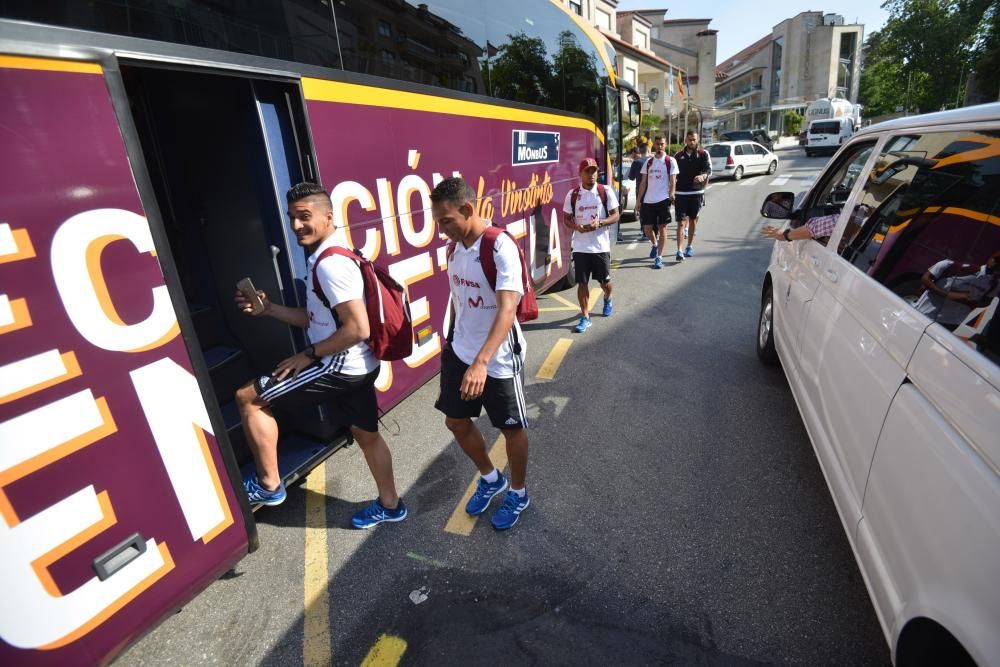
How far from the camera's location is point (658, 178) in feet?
24.9

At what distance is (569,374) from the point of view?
4.72 meters

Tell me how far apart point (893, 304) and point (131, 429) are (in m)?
2.87

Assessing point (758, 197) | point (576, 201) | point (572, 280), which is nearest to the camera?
point (576, 201)

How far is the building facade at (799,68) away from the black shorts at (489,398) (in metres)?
58.1

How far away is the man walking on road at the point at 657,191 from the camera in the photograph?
7512 mm

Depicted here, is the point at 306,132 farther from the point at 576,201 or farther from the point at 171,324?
the point at 576,201

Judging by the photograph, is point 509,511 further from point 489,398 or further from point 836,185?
point 836,185

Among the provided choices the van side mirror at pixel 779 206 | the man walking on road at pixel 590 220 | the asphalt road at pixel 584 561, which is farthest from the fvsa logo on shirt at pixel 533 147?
the asphalt road at pixel 584 561

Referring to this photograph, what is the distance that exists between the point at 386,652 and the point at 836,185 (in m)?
4.02

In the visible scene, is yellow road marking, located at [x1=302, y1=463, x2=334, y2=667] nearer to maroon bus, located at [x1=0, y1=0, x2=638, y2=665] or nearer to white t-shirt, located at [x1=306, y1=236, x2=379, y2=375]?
maroon bus, located at [x1=0, y1=0, x2=638, y2=665]

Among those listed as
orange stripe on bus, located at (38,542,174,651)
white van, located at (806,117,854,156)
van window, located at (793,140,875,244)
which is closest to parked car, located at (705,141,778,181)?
white van, located at (806,117,854,156)

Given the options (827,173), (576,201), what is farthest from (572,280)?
(827,173)

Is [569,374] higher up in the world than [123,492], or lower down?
lower down

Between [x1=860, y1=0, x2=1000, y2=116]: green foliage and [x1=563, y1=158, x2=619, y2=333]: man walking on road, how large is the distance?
42651 mm
